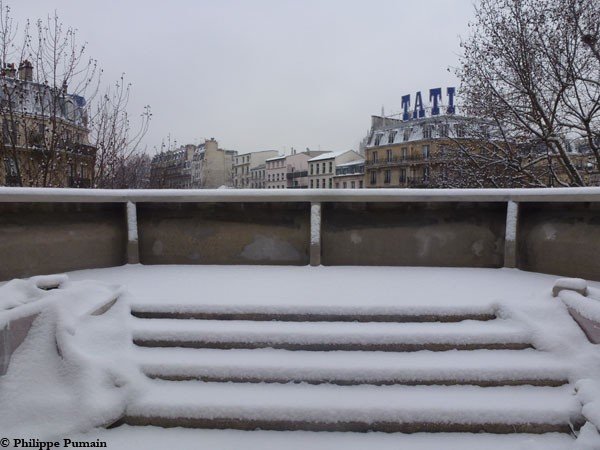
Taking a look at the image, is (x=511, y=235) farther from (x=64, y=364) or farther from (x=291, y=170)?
(x=291, y=170)

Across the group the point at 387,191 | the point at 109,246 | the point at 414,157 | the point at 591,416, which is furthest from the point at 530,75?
the point at 414,157

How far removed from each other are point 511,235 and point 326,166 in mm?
66696

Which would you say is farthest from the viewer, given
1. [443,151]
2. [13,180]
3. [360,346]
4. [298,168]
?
[298,168]

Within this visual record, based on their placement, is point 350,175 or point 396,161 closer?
point 396,161

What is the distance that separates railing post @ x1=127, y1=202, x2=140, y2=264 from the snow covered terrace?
2 centimetres

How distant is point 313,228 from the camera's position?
5754mm

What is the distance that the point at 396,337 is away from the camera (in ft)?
11.3

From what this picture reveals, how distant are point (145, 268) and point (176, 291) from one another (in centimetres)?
167

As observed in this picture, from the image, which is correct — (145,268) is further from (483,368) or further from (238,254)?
(483,368)

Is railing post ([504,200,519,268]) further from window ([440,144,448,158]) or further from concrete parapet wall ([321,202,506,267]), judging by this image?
window ([440,144,448,158])

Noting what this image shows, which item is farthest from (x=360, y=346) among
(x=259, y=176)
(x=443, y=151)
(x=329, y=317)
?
(x=259, y=176)

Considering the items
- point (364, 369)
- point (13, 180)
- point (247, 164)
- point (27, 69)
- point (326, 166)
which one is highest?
point (247, 164)

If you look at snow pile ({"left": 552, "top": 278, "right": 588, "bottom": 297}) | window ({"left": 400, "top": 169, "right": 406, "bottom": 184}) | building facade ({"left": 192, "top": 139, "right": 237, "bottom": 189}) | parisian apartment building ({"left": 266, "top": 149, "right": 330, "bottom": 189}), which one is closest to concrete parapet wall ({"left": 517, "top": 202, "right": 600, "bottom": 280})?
snow pile ({"left": 552, "top": 278, "right": 588, "bottom": 297})

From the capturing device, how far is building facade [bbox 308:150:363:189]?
2744 inches
